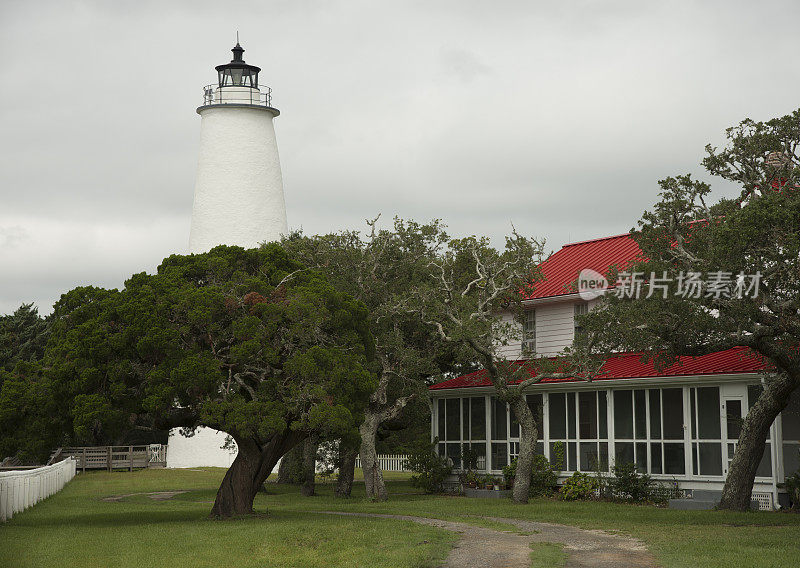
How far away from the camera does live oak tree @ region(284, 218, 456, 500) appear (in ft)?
91.8

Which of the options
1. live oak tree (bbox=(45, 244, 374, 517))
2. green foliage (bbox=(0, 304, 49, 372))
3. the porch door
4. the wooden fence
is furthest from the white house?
green foliage (bbox=(0, 304, 49, 372))

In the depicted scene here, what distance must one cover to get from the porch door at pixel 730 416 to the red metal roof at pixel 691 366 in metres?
0.57

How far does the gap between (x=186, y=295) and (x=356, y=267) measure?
8864 mm

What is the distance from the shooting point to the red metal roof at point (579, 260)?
3119cm

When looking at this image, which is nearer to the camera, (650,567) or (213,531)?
(650,567)

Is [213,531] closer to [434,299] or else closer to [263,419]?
[263,419]

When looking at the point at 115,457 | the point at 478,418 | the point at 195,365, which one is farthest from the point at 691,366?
the point at 115,457

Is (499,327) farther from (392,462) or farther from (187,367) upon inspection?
(392,462)

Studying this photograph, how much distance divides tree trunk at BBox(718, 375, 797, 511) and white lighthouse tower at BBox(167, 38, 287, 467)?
78.0 ft

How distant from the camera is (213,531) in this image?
18.4 meters

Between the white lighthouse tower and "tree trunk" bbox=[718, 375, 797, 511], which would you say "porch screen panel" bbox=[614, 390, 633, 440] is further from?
the white lighthouse tower

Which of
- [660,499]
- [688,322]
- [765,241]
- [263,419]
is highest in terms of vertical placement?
[765,241]

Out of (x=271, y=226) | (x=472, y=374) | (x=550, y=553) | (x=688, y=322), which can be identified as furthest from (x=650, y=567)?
(x=271, y=226)

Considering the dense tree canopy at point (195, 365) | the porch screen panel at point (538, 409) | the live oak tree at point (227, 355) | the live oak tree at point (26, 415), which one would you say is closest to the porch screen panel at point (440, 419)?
the porch screen panel at point (538, 409)
